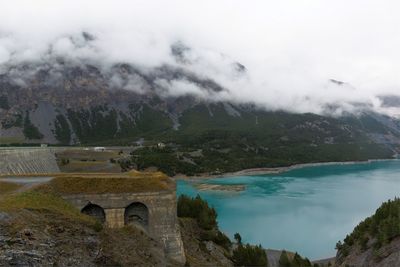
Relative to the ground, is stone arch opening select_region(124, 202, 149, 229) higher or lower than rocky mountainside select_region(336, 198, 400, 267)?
higher

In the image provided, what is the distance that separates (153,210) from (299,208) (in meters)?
71.6

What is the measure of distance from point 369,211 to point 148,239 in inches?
2983

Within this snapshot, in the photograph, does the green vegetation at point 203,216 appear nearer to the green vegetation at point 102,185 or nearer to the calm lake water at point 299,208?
the green vegetation at point 102,185

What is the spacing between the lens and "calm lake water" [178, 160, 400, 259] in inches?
2761

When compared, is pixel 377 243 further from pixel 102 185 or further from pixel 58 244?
pixel 58 244

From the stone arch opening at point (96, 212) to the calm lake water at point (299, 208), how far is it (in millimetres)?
42145

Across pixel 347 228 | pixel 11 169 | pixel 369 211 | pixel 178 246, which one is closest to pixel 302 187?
pixel 369 211

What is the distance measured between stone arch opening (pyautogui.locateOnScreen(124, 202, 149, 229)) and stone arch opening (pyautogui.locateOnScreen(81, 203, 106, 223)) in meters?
1.37

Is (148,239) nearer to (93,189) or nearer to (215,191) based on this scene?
(93,189)

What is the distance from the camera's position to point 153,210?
26.6 metres

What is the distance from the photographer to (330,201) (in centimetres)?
10169

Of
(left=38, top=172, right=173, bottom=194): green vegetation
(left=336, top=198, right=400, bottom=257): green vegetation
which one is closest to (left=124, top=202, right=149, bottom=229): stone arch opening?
(left=38, top=172, right=173, bottom=194): green vegetation

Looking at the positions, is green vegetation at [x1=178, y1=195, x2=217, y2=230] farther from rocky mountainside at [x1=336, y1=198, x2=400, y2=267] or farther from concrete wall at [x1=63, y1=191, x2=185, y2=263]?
concrete wall at [x1=63, y1=191, x2=185, y2=263]

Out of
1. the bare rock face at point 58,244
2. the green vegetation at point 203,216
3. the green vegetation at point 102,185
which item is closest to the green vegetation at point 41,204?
the bare rock face at point 58,244
